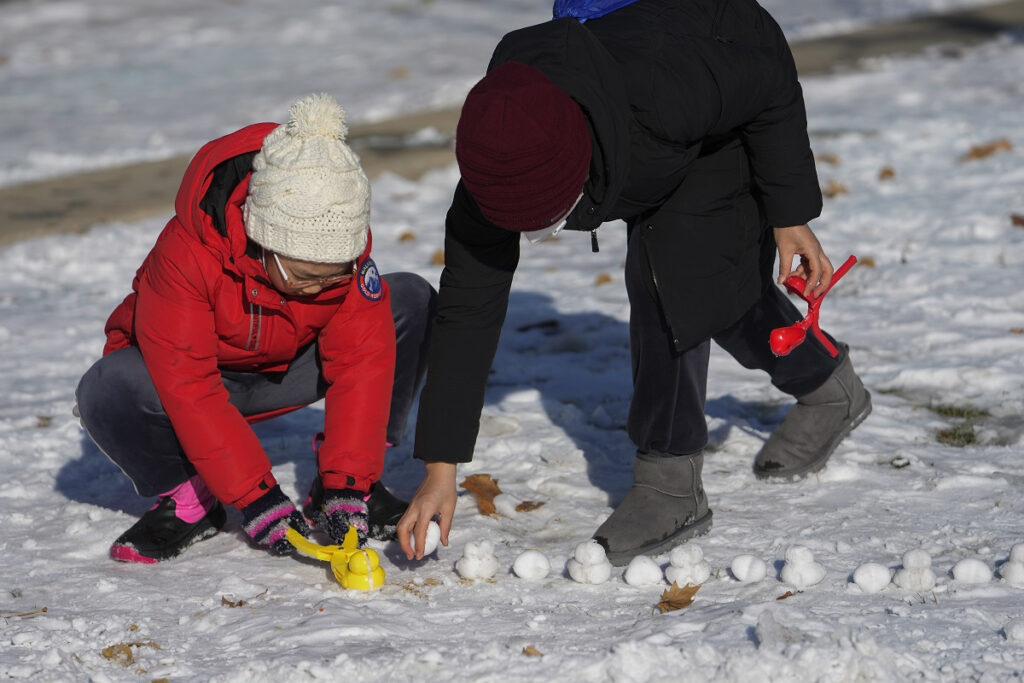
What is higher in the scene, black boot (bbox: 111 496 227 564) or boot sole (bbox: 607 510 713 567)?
black boot (bbox: 111 496 227 564)

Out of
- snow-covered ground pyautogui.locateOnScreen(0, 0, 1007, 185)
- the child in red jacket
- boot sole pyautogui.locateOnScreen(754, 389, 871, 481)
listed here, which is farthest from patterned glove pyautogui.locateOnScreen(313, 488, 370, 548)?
A: snow-covered ground pyautogui.locateOnScreen(0, 0, 1007, 185)

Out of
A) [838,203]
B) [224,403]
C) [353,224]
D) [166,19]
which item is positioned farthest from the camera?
[166,19]

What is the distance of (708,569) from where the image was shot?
2650mm

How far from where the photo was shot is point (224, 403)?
2754 millimetres

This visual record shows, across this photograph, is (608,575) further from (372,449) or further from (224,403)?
(224,403)

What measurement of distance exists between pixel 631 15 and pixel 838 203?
345cm

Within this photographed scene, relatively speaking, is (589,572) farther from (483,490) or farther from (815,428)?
(815,428)

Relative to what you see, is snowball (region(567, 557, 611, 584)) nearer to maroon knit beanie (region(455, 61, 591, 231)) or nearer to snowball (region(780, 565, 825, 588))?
snowball (region(780, 565, 825, 588))

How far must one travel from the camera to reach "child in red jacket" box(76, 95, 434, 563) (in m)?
2.54

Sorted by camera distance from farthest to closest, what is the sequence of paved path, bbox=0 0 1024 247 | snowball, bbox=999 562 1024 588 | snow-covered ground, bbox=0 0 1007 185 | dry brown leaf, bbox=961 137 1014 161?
snow-covered ground, bbox=0 0 1007 185 → dry brown leaf, bbox=961 137 1014 161 → paved path, bbox=0 0 1024 247 → snowball, bbox=999 562 1024 588

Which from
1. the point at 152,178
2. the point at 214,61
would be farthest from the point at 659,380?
the point at 214,61

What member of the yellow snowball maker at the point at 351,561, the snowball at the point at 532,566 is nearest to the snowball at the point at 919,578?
the snowball at the point at 532,566

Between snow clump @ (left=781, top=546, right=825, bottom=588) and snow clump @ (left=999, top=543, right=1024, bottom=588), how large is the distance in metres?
0.37

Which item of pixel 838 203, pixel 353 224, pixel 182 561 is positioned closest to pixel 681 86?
pixel 353 224
